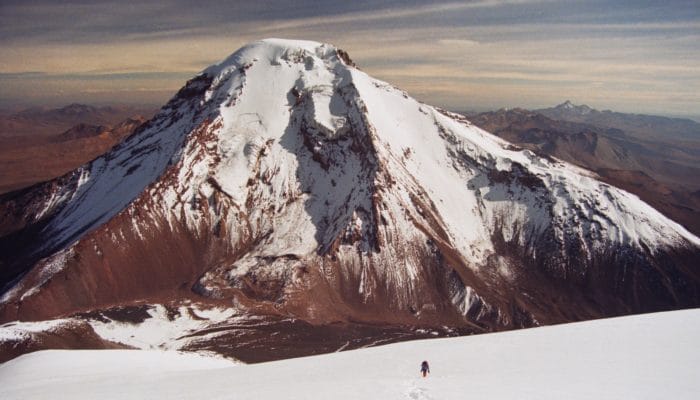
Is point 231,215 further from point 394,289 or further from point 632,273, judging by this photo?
point 632,273

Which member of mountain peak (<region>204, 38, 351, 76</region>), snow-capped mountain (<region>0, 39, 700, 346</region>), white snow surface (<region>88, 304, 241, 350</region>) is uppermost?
mountain peak (<region>204, 38, 351, 76</region>)

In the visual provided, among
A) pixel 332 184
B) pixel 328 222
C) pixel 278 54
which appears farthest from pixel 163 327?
pixel 278 54

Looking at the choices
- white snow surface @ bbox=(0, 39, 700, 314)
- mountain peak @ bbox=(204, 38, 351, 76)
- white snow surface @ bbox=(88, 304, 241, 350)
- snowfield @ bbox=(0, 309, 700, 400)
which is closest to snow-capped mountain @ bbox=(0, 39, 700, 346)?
white snow surface @ bbox=(0, 39, 700, 314)

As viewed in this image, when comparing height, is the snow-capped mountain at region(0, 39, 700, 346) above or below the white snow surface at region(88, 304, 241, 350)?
above

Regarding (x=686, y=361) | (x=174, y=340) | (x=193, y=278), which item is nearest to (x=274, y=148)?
(x=193, y=278)

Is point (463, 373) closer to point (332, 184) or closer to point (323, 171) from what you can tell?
point (332, 184)

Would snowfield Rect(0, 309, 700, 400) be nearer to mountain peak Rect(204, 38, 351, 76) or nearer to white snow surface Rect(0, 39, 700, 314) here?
white snow surface Rect(0, 39, 700, 314)

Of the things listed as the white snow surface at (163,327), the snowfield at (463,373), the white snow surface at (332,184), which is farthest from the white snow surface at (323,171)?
the snowfield at (463,373)
